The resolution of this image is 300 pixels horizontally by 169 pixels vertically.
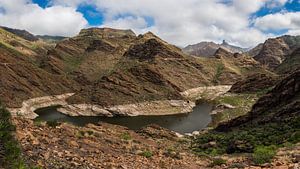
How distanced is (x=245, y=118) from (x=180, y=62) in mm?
138280

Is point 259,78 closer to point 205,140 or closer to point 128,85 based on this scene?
point 128,85

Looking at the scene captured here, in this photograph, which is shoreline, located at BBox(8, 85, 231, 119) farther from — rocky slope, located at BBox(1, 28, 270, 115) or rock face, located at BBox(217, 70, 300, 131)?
rock face, located at BBox(217, 70, 300, 131)

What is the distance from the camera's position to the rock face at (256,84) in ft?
421

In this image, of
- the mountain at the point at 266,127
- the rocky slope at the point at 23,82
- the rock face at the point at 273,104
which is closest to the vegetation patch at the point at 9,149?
the mountain at the point at 266,127

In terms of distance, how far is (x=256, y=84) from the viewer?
13312cm

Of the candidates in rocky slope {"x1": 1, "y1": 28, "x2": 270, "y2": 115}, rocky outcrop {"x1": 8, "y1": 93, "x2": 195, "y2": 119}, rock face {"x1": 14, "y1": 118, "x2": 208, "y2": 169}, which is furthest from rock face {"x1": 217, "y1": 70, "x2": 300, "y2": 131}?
rocky slope {"x1": 1, "y1": 28, "x2": 270, "y2": 115}

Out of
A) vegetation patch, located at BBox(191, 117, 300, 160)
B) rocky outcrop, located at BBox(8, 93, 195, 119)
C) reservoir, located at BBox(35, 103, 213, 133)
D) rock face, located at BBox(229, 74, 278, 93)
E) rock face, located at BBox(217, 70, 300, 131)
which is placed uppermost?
rock face, located at BBox(229, 74, 278, 93)

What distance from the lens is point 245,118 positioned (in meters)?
45.3

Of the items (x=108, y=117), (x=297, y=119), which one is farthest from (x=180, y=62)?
(x=297, y=119)

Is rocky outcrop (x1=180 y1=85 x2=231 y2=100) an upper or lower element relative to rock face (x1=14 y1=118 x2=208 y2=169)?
upper

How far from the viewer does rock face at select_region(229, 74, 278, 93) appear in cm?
12838

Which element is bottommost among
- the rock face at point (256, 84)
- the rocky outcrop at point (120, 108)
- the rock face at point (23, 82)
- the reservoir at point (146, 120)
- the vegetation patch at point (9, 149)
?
the vegetation patch at point (9, 149)

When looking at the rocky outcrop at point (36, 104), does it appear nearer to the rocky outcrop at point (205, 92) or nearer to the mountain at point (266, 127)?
the rocky outcrop at point (205, 92)

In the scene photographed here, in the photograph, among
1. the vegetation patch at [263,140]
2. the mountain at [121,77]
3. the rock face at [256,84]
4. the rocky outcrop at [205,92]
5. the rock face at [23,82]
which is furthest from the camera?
the rocky outcrop at [205,92]
